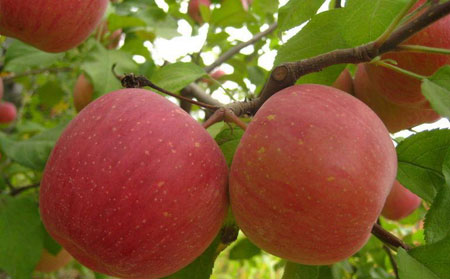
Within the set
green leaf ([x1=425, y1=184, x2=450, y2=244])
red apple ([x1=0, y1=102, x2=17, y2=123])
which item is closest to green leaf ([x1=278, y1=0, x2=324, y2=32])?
green leaf ([x1=425, y1=184, x2=450, y2=244])

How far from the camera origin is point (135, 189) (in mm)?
654

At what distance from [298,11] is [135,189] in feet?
1.63

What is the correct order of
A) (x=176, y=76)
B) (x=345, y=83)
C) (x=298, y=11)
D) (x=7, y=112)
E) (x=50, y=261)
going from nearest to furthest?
(x=298, y=11) → (x=176, y=76) → (x=345, y=83) → (x=50, y=261) → (x=7, y=112)

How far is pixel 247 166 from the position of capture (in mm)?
686

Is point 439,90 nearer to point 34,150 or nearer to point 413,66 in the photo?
point 413,66

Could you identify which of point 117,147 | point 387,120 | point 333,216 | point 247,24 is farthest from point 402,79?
point 247,24

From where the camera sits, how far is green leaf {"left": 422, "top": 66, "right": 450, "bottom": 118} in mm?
627

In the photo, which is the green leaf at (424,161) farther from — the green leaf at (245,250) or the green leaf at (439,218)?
the green leaf at (245,250)

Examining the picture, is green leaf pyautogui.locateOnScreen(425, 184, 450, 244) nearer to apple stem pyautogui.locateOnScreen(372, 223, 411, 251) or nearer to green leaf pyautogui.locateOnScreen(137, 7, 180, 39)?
apple stem pyautogui.locateOnScreen(372, 223, 411, 251)

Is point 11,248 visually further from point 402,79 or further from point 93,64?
point 402,79

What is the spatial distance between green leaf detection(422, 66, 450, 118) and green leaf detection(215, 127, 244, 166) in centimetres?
39

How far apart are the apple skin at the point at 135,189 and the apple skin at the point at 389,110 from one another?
518 mm

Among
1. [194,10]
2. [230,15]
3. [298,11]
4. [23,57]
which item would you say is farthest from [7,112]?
[298,11]

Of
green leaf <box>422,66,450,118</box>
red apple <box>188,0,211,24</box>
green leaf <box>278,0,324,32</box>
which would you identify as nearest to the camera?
green leaf <box>422,66,450,118</box>
